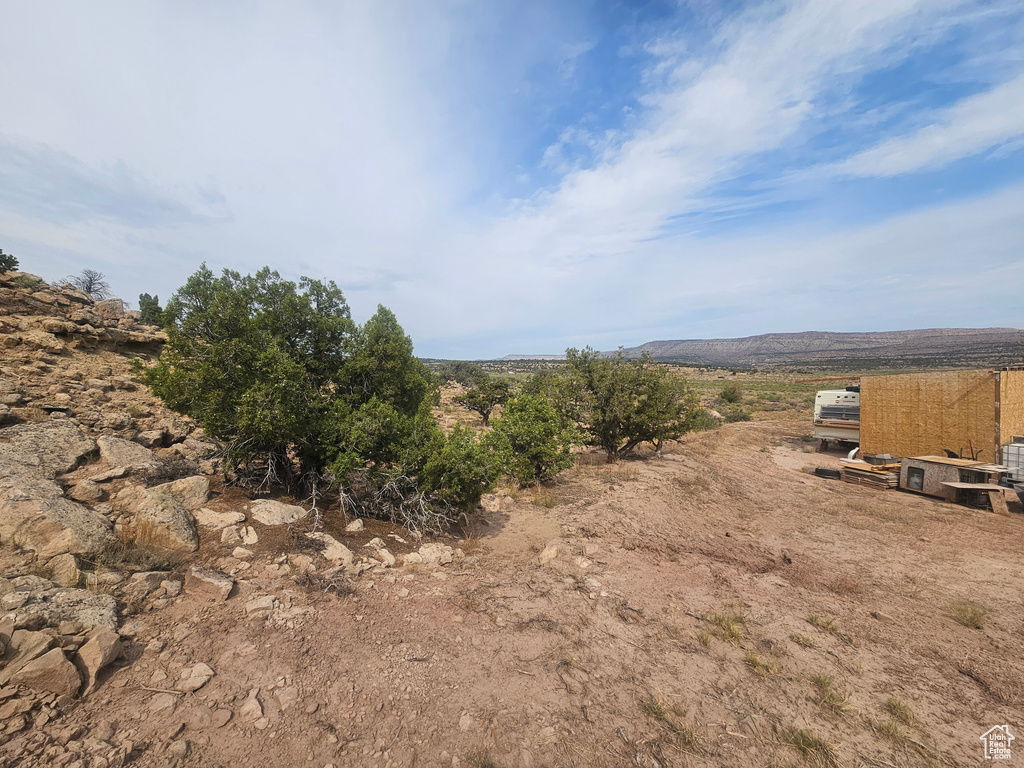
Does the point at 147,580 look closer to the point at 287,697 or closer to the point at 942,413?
the point at 287,697

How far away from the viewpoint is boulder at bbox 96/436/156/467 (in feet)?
20.3

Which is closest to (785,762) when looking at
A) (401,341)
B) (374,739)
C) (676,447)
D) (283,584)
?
(374,739)

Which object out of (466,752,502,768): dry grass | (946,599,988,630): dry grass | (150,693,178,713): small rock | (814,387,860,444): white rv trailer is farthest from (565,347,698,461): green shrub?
(150,693,178,713): small rock

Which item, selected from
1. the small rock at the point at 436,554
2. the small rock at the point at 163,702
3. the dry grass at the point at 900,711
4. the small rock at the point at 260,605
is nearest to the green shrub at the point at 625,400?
the small rock at the point at 436,554

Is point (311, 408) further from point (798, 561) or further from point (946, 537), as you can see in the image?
point (946, 537)

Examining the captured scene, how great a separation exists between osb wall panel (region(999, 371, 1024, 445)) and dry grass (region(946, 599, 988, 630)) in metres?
9.60

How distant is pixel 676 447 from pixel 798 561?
1066 cm

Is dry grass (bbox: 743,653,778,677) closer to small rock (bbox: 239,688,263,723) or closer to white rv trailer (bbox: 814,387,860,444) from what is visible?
small rock (bbox: 239,688,263,723)

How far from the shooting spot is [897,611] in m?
5.38

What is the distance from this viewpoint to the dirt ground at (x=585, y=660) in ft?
10.5

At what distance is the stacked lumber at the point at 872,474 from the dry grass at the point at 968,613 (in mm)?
7572

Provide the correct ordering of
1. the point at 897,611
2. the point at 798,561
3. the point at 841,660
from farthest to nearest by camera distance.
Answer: the point at 798,561 → the point at 897,611 → the point at 841,660

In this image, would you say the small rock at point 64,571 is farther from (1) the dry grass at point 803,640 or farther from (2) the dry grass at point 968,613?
(2) the dry grass at point 968,613

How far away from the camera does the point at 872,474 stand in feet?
39.1
